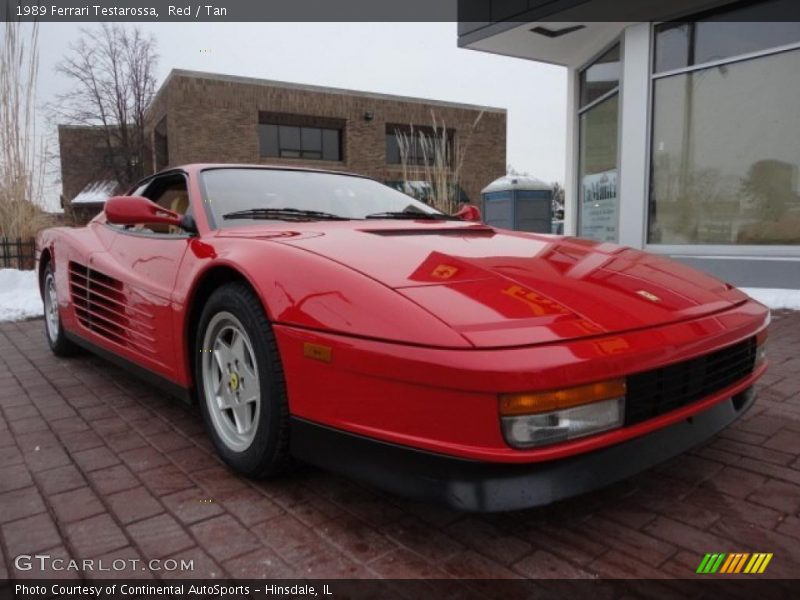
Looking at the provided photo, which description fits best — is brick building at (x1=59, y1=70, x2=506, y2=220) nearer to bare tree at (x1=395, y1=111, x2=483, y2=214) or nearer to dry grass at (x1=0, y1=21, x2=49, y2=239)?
bare tree at (x1=395, y1=111, x2=483, y2=214)

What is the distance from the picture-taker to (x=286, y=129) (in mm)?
23094

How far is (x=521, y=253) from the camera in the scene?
6.94 ft

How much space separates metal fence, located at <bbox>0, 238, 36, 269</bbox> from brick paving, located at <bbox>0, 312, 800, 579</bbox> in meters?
6.46

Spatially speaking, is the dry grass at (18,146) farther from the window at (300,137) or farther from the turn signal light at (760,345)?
the window at (300,137)

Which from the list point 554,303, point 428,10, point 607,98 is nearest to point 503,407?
point 554,303

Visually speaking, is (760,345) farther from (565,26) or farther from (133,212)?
(565,26)

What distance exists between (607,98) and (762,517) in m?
7.02

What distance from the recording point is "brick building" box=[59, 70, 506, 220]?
20.1 m

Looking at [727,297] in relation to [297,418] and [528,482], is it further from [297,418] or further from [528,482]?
[297,418]

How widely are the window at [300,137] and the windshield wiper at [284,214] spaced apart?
69.0 ft

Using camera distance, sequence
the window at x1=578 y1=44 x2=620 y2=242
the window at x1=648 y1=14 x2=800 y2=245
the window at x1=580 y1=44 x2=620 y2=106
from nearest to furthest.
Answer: the window at x1=648 y1=14 x2=800 y2=245 < the window at x1=580 y1=44 x2=620 y2=106 < the window at x1=578 y1=44 x2=620 y2=242

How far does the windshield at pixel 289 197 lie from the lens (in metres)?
2.51

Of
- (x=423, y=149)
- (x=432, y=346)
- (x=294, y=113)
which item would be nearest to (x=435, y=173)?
(x=423, y=149)

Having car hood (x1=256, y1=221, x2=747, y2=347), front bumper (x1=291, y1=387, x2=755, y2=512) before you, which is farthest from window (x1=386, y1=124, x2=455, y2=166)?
front bumper (x1=291, y1=387, x2=755, y2=512)
